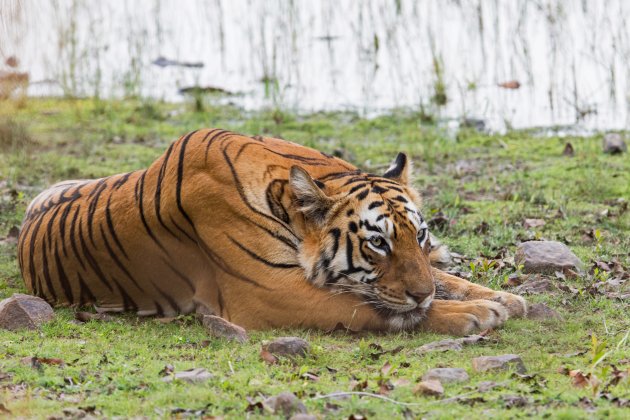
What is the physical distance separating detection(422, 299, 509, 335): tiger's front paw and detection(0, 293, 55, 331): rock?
7.30ft

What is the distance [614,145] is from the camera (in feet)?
33.7

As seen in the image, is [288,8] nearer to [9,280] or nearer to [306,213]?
[9,280]

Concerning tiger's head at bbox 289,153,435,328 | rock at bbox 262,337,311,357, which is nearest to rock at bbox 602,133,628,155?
tiger's head at bbox 289,153,435,328

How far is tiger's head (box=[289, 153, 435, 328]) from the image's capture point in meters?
5.51

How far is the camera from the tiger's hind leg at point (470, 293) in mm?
5781

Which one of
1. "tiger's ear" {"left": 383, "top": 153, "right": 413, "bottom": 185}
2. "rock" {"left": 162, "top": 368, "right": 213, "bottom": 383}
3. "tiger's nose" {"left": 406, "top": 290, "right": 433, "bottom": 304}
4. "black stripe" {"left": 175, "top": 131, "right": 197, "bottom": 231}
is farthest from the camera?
"tiger's ear" {"left": 383, "top": 153, "right": 413, "bottom": 185}

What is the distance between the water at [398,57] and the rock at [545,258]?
512 cm

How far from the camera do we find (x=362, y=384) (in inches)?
178

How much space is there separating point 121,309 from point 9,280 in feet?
4.03

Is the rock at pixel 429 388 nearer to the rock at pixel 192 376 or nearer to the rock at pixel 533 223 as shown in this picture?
the rock at pixel 192 376

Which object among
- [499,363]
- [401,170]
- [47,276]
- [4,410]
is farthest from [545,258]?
[4,410]

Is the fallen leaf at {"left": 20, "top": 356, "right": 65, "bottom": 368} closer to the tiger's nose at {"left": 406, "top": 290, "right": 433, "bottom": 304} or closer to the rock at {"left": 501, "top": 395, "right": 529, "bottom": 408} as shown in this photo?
the tiger's nose at {"left": 406, "top": 290, "right": 433, "bottom": 304}

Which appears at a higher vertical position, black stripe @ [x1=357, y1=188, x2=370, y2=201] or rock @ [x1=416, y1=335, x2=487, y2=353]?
black stripe @ [x1=357, y1=188, x2=370, y2=201]

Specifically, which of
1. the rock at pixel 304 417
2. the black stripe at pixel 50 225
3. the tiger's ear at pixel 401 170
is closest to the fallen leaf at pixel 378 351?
the rock at pixel 304 417
